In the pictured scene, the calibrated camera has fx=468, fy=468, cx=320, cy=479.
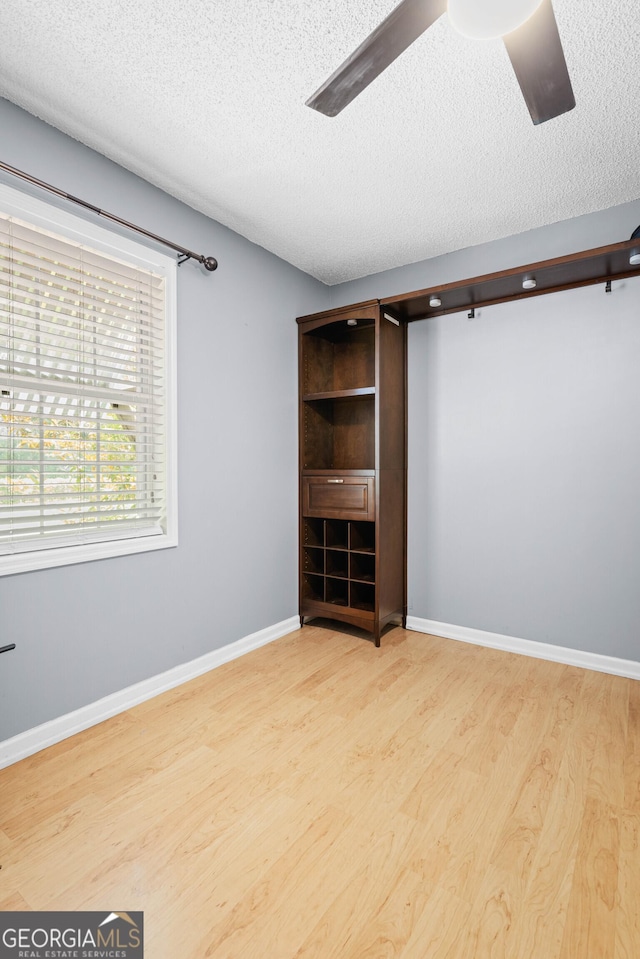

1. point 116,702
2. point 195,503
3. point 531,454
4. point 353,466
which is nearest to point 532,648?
point 531,454

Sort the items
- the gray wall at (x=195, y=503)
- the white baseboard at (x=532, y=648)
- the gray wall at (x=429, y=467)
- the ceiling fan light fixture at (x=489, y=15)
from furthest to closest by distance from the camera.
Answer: the white baseboard at (x=532, y=648), the gray wall at (x=429, y=467), the gray wall at (x=195, y=503), the ceiling fan light fixture at (x=489, y=15)

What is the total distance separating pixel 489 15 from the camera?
42.9 inches

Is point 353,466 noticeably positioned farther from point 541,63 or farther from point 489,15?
point 489,15

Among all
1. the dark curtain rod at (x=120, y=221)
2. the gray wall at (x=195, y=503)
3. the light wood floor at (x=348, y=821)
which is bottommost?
the light wood floor at (x=348, y=821)

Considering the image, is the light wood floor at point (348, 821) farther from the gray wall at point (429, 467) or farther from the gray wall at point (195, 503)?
the gray wall at point (429, 467)

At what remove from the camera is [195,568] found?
2646 millimetres

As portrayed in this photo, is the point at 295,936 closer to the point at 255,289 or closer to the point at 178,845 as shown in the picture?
the point at 178,845

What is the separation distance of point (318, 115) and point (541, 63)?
0.98 m

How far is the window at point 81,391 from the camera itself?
191cm

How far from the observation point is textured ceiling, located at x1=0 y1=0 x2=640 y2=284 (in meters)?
1.52

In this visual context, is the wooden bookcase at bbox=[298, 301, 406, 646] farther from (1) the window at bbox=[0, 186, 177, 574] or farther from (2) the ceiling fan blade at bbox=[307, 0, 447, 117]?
(2) the ceiling fan blade at bbox=[307, 0, 447, 117]

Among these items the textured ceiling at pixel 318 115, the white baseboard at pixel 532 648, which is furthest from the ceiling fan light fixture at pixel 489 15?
the white baseboard at pixel 532 648

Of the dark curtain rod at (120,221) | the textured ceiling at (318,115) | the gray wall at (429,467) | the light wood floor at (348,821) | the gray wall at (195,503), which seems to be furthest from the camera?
the gray wall at (429,467)

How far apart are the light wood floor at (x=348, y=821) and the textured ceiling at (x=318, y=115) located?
2468 millimetres
